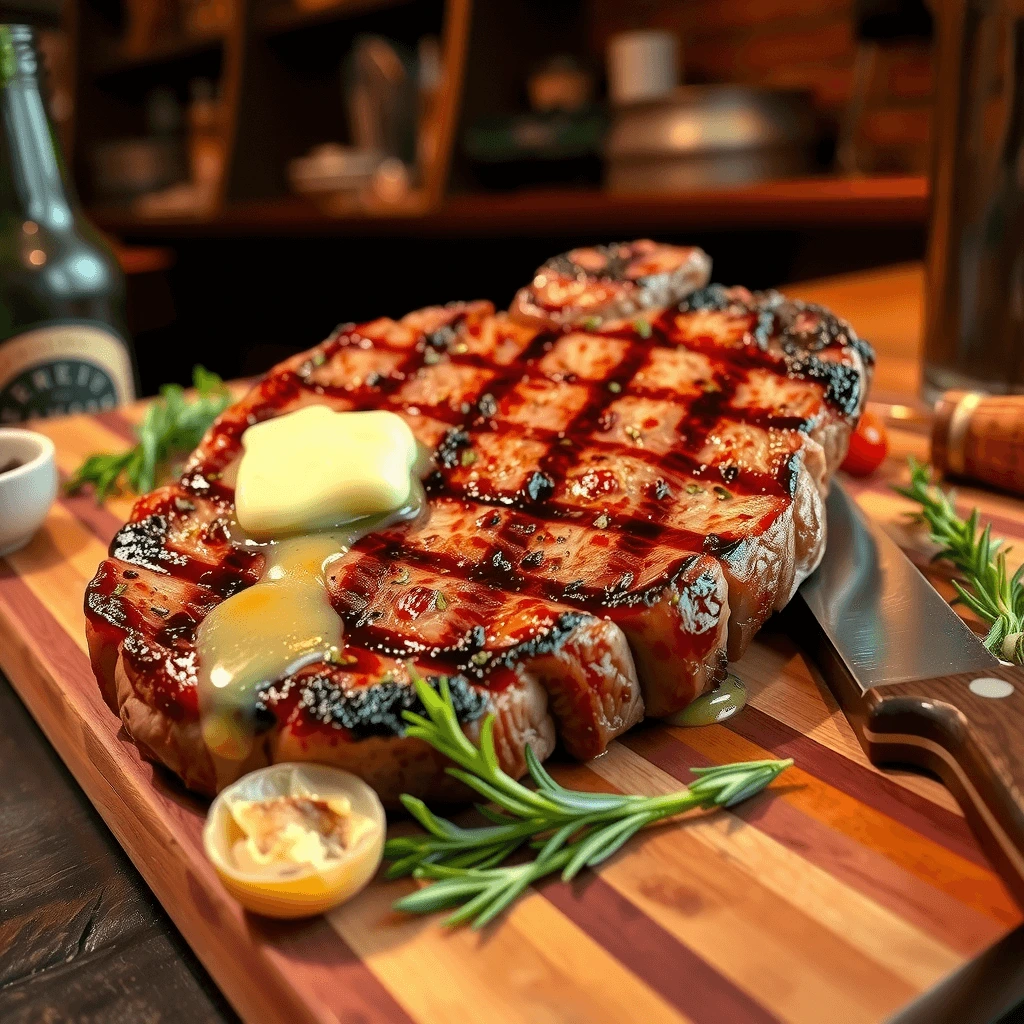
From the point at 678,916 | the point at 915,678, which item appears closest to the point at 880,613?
the point at 915,678

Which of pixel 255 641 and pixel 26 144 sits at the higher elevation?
pixel 26 144

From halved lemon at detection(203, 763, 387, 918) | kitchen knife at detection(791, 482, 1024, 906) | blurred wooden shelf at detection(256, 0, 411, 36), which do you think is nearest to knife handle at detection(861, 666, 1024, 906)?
kitchen knife at detection(791, 482, 1024, 906)

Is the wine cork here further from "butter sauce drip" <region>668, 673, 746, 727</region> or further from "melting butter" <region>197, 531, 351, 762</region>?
"melting butter" <region>197, 531, 351, 762</region>

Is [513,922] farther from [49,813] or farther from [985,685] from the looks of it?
[49,813]

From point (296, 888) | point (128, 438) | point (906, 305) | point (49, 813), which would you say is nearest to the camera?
point (296, 888)

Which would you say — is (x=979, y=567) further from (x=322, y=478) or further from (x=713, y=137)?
(x=713, y=137)

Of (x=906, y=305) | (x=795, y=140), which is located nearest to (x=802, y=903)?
(x=906, y=305)
